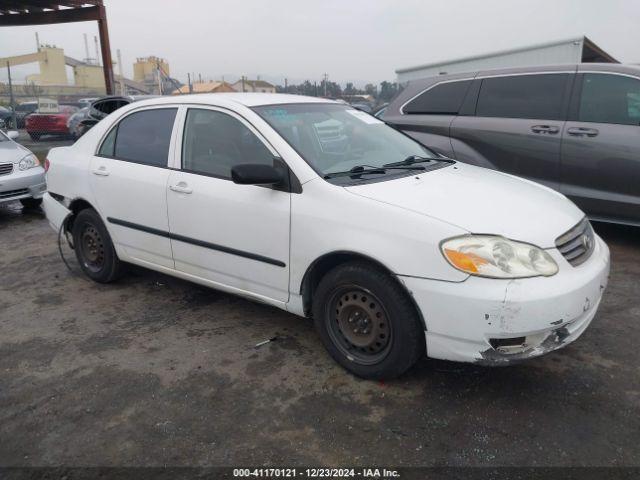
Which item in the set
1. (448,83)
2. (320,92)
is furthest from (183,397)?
(320,92)

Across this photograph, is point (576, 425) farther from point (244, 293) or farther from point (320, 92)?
point (320, 92)

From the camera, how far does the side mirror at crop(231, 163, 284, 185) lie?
2.99 m

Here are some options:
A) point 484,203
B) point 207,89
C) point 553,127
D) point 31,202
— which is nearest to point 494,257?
point 484,203

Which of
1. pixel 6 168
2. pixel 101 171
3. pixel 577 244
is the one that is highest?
pixel 101 171

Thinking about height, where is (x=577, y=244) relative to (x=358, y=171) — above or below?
below

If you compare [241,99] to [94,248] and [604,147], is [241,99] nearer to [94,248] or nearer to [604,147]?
[94,248]

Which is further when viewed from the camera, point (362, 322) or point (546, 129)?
point (546, 129)

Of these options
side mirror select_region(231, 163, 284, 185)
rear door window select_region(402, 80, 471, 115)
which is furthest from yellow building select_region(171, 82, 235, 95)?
side mirror select_region(231, 163, 284, 185)

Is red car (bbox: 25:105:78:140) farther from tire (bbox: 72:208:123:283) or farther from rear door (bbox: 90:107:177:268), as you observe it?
rear door (bbox: 90:107:177:268)

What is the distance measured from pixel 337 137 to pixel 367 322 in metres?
1.37

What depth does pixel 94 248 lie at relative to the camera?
455 centimetres

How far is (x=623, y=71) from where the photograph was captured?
4867 mm

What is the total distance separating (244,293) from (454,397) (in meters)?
1.47

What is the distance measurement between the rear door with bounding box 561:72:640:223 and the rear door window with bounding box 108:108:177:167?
12.0 ft
